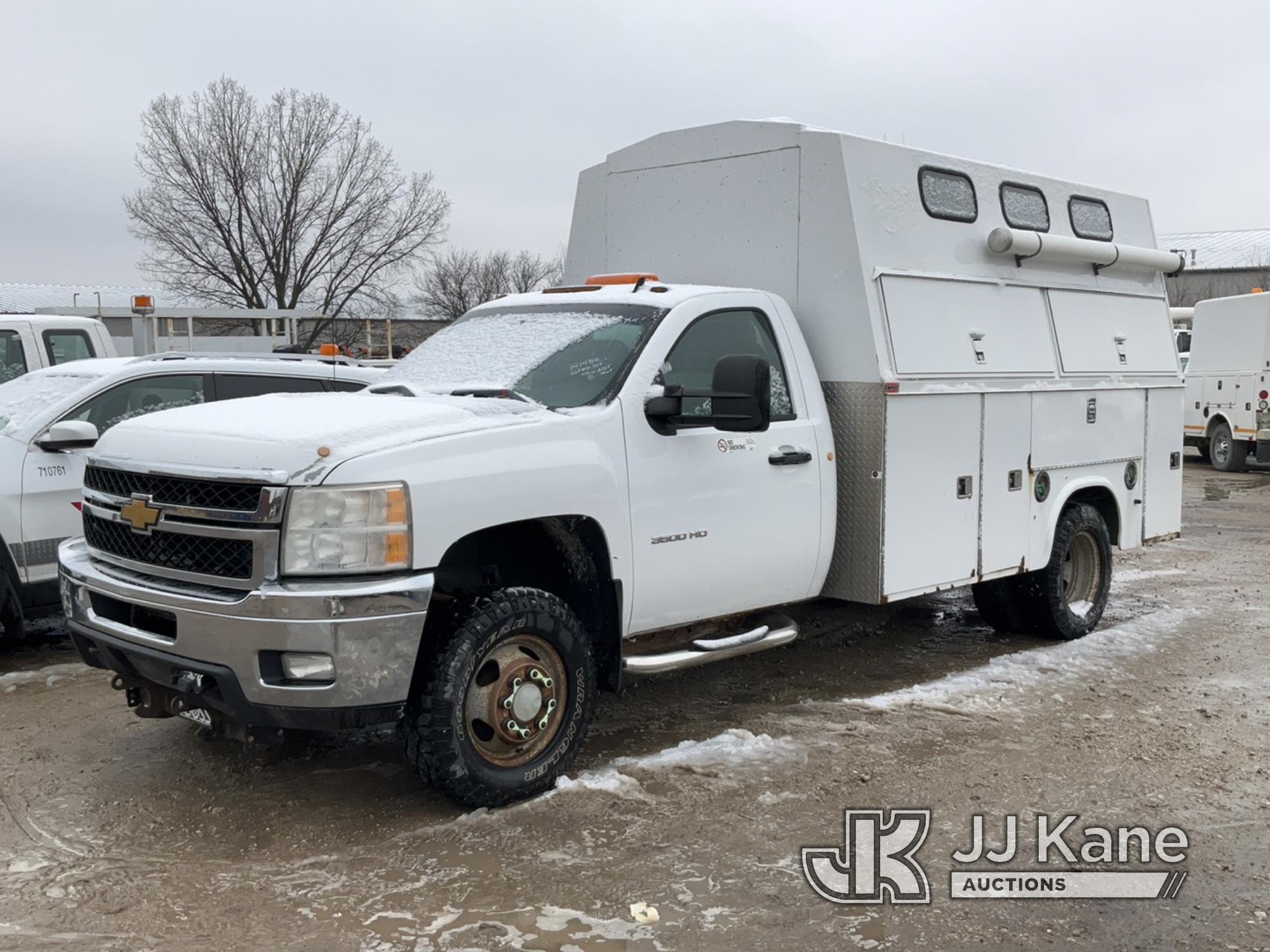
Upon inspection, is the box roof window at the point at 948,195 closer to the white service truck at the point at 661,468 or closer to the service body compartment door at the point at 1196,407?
the white service truck at the point at 661,468

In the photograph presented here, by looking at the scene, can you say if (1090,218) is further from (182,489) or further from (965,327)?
(182,489)

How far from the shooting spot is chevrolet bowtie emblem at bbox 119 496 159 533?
4492 millimetres

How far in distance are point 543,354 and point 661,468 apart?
2.57 ft

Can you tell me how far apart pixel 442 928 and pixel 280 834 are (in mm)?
1051

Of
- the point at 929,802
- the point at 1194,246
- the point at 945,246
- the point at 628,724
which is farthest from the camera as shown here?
the point at 1194,246

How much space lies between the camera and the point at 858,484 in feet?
20.2

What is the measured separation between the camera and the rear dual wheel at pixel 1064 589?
298 inches

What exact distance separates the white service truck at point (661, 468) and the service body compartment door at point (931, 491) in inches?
0.8

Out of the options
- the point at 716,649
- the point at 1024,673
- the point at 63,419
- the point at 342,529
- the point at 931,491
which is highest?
the point at 63,419

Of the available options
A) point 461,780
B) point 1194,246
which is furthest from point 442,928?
point 1194,246

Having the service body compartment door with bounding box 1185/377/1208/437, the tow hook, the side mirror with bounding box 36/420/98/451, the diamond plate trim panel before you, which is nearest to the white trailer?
the diamond plate trim panel

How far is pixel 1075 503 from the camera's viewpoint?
307 inches

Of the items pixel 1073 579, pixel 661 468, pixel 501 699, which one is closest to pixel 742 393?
pixel 661 468

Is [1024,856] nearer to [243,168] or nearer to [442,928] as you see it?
[442,928]
